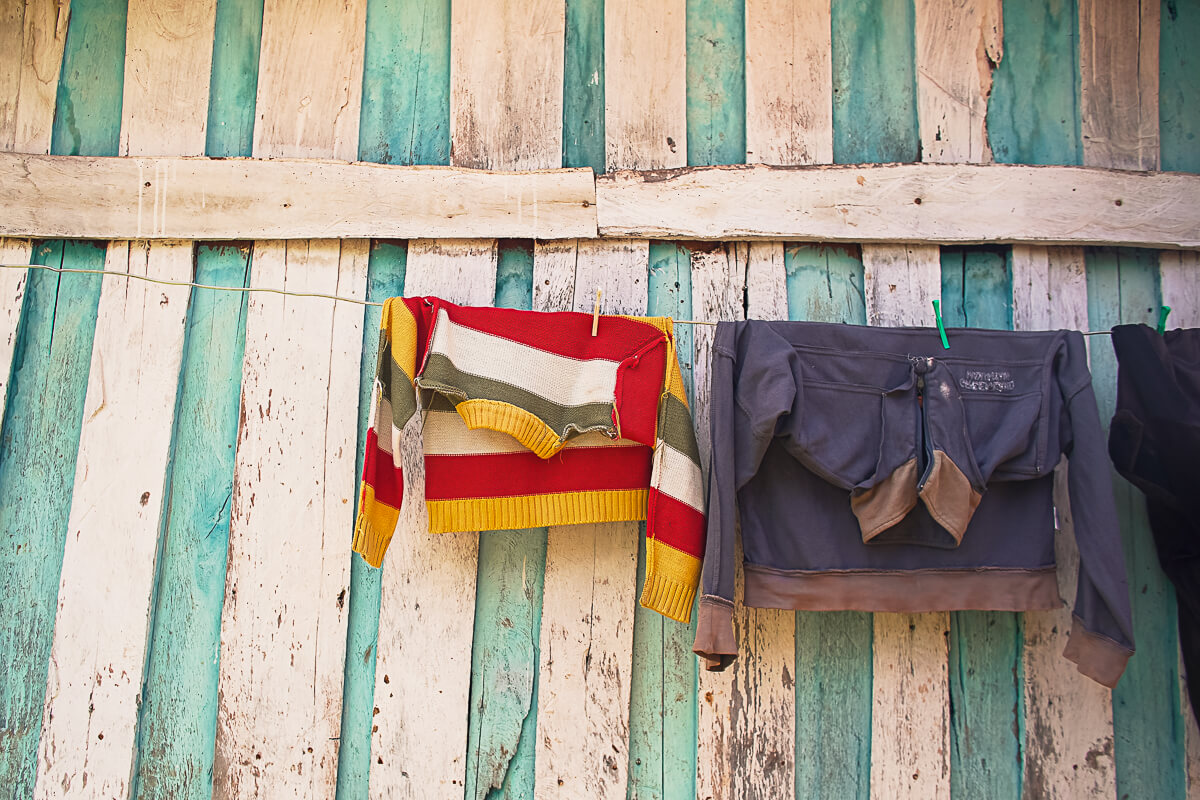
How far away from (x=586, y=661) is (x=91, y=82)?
A: 6.22 feet

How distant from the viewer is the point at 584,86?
6.30ft

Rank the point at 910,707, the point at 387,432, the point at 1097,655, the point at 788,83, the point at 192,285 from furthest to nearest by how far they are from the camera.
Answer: the point at 788,83, the point at 192,285, the point at 910,707, the point at 387,432, the point at 1097,655

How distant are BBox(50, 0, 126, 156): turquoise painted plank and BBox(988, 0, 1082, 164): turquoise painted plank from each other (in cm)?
221

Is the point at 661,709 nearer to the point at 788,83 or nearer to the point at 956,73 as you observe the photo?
the point at 788,83

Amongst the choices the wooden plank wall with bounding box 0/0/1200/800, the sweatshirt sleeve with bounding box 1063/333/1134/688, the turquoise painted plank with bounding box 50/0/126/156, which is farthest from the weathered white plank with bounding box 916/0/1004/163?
the turquoise painted plank with bounding box 50/0/126/156

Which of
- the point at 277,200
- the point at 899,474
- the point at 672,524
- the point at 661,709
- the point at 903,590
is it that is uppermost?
the point at 277,200

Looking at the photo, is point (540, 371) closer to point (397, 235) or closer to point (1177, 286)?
point (397, 235)

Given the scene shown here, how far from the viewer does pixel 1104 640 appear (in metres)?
1.46

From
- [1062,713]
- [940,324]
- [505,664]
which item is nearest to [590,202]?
[940,324]

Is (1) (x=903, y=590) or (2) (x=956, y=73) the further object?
(2) (x=956, y=73)

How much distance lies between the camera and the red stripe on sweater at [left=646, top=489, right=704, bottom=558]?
4.99ft

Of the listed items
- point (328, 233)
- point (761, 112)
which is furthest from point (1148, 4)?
point (328, 233)

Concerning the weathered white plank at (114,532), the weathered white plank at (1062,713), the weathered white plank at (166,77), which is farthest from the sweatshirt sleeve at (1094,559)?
the weathered white plank at (166,77)

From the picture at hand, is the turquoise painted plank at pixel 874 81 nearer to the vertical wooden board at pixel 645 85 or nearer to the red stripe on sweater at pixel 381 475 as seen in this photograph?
the vertical wooden board at pixel 645 85
